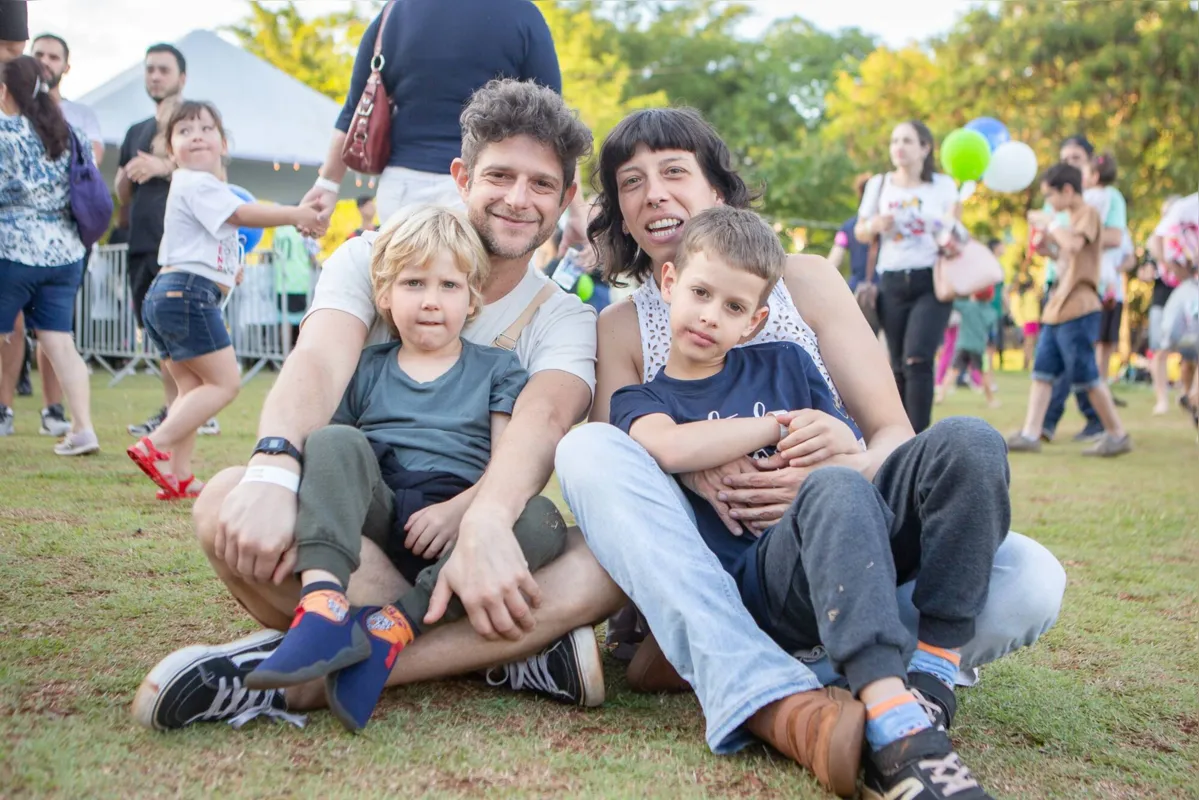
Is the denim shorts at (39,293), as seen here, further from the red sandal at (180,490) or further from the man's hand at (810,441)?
the man's hand at (810,441)

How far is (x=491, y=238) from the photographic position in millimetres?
2641

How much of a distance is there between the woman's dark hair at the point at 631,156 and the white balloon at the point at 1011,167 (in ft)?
27.0

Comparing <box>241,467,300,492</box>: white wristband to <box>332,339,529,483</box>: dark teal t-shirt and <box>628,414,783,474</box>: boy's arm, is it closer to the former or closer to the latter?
<box>332,339,529,483</box>: dark teal t-shirt

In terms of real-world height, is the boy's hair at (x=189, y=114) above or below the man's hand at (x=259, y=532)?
above

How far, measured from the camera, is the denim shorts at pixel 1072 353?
7.06 metres

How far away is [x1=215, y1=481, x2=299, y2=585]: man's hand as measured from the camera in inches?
78.7

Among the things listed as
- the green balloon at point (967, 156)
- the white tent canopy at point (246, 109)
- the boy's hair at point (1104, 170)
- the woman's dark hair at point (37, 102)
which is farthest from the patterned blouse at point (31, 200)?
the green balloon at point (967, 156)

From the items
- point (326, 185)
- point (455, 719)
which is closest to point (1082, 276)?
point (326, 185)

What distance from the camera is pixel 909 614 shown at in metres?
2.13

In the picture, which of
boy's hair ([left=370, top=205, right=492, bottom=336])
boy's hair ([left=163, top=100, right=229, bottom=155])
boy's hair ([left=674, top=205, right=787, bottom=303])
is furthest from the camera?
boy's hair ([left=163, top=100, right=229, bottom=155])

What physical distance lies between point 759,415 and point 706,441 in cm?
19

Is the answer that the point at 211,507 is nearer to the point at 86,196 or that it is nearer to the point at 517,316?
the point at 517,316

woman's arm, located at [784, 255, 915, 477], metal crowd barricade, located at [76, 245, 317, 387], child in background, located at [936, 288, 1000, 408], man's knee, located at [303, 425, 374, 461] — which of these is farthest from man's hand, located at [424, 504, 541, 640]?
child in background, located at [936, 288, 1000, 408]

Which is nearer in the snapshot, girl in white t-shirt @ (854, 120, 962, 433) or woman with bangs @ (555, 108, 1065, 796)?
woman with bangs @ (555, 108, 1065, 796)
